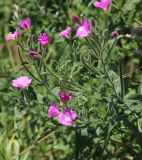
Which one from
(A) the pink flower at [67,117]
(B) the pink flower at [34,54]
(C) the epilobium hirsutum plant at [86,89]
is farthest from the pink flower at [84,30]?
(A) the pink flower at [67,117]

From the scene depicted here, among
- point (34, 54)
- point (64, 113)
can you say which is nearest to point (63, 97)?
point (64, 113)

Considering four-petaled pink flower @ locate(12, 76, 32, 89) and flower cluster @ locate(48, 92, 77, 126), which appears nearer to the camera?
flower cluster @ locate(48, 92, 77, 126)

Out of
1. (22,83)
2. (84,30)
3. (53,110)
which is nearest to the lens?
(84,30)

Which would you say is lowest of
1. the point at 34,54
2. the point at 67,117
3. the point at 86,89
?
the point at 67,117

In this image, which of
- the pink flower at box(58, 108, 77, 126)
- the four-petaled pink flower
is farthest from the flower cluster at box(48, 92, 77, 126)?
the four-petaled pink flower

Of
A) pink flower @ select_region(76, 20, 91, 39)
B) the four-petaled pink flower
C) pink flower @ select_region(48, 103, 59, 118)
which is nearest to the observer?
pink flower @ select_region(76, 20, 91, 39)

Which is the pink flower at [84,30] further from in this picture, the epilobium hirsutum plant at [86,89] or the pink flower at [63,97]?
the pink flower at [63,97]

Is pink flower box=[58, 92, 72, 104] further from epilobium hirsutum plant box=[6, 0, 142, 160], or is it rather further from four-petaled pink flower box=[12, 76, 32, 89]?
four-petaled pink flower box=[12, 76, 32, 89]

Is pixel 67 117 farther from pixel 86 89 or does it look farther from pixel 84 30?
pixel 84 30
